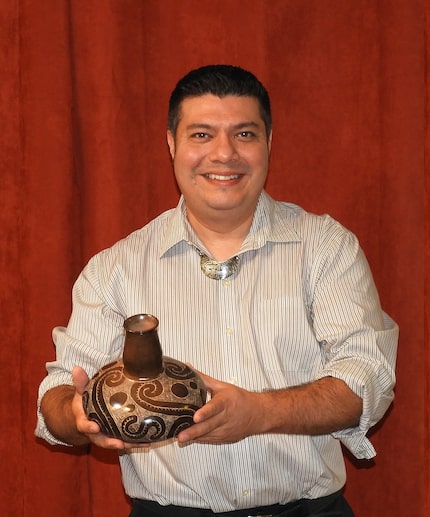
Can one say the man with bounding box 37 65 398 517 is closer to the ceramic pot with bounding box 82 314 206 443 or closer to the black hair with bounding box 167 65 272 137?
the black hair with bounding box 167 65 272 137

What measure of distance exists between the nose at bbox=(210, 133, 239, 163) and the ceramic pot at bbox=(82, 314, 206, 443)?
0.59 m

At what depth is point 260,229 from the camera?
2109mm

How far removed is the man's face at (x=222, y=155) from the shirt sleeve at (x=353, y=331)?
22cm

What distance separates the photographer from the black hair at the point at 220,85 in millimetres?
2090


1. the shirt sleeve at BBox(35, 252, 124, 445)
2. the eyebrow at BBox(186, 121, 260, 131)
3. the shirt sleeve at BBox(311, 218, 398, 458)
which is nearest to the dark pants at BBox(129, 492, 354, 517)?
the shirt sleeve at BBox(311, 218, 398, 458)

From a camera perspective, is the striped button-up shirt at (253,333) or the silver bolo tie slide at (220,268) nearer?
the striped button-up shirt at (253,333)

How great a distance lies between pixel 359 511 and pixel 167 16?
4.72 feet

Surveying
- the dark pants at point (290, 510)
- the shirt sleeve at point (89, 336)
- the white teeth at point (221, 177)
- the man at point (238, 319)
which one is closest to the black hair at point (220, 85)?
the man at point (238, 319)

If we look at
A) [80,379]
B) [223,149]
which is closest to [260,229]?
[223,149]

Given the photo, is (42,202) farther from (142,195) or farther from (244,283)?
(244,283)

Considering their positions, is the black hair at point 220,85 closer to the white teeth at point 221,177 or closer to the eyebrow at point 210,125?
the eyebrow at point 210,125

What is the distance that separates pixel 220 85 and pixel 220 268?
42 centimetres

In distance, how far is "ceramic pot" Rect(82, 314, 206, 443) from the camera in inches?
60.5

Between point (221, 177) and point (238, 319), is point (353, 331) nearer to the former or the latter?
point (238, 319)
